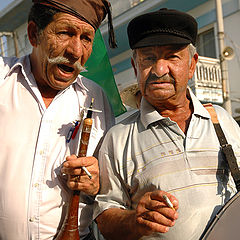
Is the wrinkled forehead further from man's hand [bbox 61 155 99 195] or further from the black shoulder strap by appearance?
man's hand [bbox 61 155 99 195]

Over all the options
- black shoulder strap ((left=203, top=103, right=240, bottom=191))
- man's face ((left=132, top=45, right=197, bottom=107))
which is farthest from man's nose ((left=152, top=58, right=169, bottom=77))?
black shoulder strap ((left=203, top=103, right=240, bottom=191))

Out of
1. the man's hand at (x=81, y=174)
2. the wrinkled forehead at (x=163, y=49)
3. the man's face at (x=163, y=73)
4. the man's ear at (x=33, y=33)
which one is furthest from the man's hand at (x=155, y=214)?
the man's ear at (x=33, y=33)

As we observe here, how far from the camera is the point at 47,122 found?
289cm

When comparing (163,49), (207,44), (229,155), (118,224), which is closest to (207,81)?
(207,44)

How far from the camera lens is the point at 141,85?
2.92m

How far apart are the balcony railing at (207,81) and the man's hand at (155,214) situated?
1146 centimetres

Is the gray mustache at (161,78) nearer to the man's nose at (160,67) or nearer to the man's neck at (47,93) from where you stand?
the man's nose at (160,67)

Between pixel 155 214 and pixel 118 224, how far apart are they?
40 cm

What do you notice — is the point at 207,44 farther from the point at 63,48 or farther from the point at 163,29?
the point at 63,48

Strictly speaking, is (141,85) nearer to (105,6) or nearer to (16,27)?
(105,6)

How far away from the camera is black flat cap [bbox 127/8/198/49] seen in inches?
112

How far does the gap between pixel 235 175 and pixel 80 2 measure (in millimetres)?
1483

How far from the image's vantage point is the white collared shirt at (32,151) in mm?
2686

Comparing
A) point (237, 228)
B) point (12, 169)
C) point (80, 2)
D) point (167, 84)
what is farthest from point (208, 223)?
point (80, 2)
